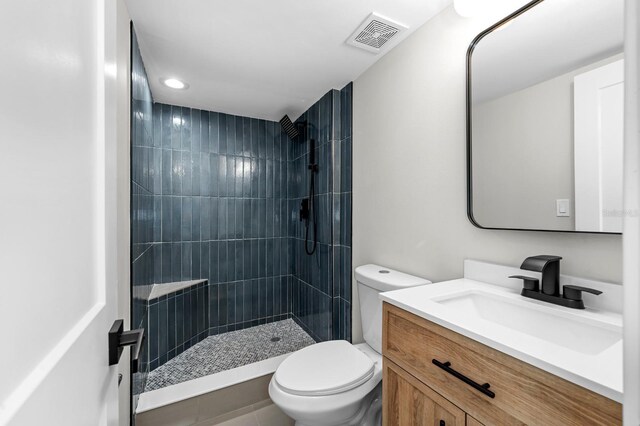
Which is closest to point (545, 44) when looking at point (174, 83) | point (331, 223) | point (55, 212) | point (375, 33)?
point (375, 33)

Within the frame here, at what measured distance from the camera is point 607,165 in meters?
0.87

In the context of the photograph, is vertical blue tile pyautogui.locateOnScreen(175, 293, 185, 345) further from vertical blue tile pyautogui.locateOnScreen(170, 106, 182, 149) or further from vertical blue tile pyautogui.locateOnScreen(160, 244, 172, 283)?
vertical blue tile pyautogui.locateOnScreen(170, 106, 182, 149)

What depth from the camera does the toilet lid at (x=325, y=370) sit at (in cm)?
126

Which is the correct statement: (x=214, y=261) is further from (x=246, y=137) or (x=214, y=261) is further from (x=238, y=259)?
(x=246, y=137)

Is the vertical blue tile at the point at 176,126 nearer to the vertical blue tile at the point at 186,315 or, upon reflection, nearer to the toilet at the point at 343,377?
the vertical blue tile at the point at 186,315

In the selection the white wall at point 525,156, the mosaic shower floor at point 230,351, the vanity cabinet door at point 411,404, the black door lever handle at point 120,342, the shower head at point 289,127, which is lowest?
the mosaic shower floor at point 230,351

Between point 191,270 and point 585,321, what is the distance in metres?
2.67

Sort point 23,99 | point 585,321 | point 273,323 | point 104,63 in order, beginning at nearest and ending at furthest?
1. point 23,99
2. point 104,63
3. point 585,321
4. point 273,323

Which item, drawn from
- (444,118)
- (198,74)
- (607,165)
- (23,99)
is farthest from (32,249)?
(198,74)

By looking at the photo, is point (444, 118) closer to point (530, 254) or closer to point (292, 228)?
point (530, 254)

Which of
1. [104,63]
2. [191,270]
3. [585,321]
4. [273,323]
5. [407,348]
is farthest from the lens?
[273,323]

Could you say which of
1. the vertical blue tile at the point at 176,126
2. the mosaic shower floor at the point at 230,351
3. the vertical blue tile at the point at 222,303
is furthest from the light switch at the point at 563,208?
the vertical blue tile at the point at 176,126

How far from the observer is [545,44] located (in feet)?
3.41

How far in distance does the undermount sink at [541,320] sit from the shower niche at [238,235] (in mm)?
1060
